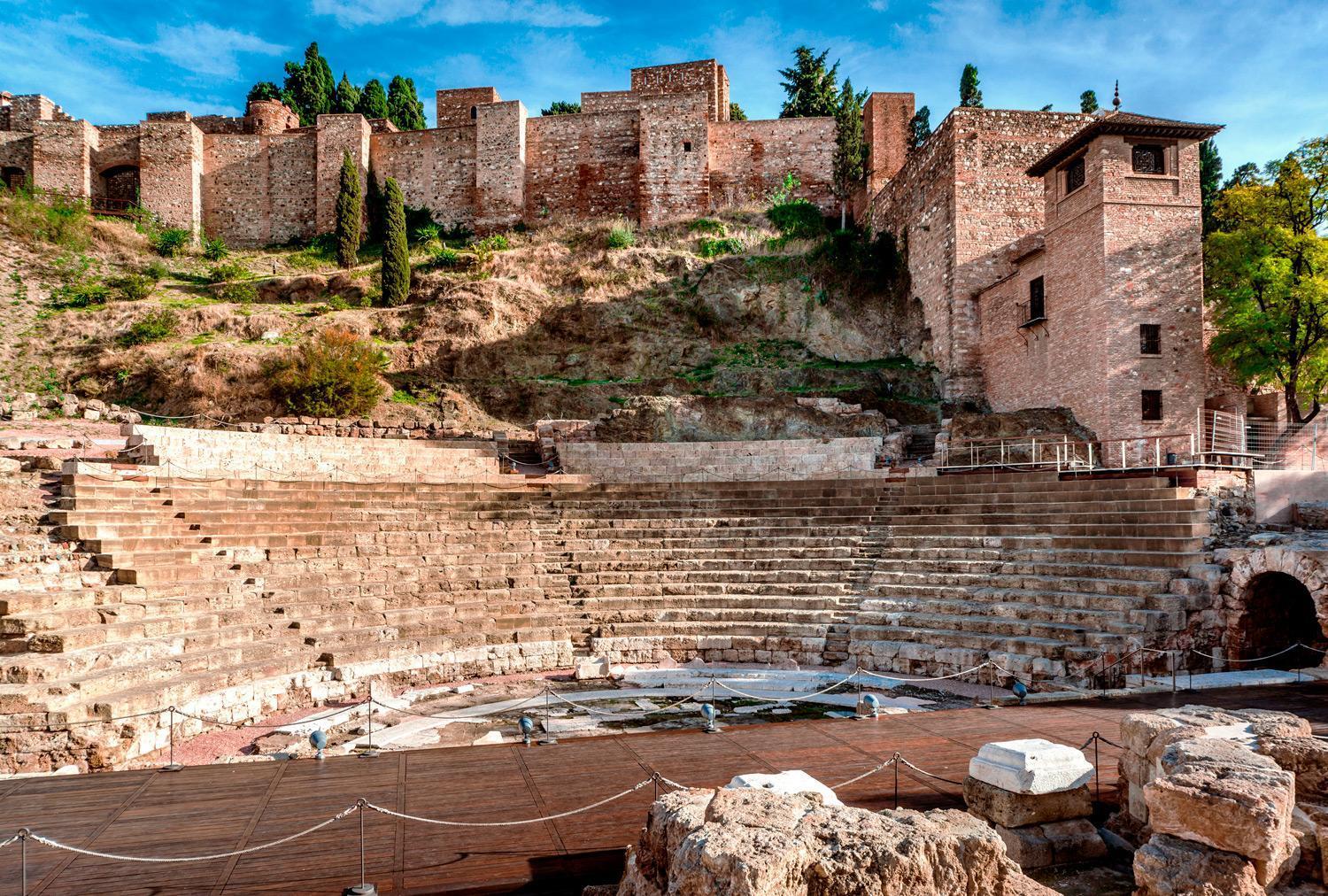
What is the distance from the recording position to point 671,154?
112 feet

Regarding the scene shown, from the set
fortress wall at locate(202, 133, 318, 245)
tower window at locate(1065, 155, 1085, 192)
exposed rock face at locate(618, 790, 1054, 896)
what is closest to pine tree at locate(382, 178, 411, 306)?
fortress wall at locate(202, 133, 318, 245)

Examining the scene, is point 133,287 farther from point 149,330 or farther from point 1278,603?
point 1278,603

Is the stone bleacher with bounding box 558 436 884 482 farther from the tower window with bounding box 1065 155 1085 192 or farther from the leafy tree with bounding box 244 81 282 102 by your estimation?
the leafy tree with bounding box 244 81 282 102

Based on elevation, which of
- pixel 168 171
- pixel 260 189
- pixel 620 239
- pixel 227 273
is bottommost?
pixel 227 273

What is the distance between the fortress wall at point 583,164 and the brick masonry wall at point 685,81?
7.10 ft

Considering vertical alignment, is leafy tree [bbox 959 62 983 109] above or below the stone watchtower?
above

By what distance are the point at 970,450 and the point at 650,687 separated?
38.5 feet

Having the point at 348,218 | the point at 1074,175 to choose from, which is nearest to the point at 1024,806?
the point at 1074,175

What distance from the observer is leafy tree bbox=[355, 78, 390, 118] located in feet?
157

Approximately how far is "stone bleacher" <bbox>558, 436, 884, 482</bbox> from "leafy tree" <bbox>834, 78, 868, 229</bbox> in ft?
55.3

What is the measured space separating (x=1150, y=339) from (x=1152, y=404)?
1.57 metres

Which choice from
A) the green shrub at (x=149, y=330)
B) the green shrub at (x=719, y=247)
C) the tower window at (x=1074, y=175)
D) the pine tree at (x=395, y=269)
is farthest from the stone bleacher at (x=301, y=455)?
the tower window at (x=1074, y=175)

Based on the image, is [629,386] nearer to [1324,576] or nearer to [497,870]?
[1324,576]

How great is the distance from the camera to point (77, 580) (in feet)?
30.7
